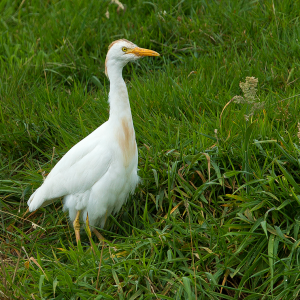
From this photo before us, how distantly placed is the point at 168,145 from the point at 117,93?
0.64m

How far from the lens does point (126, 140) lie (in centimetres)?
367

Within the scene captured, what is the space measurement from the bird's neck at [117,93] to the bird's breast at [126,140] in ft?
0.22

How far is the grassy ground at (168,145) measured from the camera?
9.85ft

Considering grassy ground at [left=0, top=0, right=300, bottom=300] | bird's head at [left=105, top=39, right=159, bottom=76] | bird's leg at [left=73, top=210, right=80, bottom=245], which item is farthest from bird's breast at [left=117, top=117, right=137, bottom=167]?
bird's leg at [left=73, top=210, right=80, bottom=245]

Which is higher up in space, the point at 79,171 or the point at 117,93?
the point at 117,93

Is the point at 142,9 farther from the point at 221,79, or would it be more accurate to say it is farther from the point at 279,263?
the point at 279,263

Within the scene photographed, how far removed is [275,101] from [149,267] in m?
1.99

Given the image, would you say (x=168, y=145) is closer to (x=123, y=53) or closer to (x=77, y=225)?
(x=123, y=53)

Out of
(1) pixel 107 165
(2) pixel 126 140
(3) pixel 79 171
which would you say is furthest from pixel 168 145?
(3) pixel 79 171

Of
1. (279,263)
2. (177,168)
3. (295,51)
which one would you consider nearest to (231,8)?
(295,51)

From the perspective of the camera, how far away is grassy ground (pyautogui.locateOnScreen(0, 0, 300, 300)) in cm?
300

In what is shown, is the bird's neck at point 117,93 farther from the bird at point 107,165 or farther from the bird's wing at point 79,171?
the bird's wing at point 79,171

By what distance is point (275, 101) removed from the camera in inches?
161

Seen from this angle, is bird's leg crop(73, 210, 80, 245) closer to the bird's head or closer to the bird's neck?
the bird's neck
